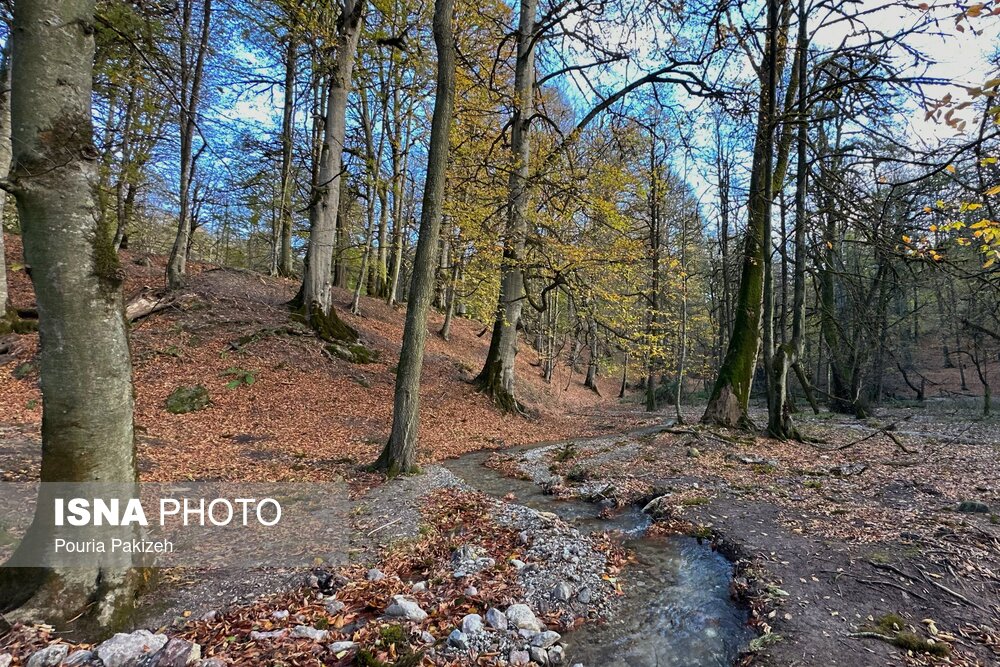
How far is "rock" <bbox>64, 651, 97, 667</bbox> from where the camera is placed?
7.97 feet

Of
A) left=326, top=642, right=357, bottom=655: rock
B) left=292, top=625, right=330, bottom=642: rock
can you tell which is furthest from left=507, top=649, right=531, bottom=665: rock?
left=292, top=625, right=330, bottom=642: rock

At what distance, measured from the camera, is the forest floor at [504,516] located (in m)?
2.90

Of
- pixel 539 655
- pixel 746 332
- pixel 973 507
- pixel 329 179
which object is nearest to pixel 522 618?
pixel 539 655

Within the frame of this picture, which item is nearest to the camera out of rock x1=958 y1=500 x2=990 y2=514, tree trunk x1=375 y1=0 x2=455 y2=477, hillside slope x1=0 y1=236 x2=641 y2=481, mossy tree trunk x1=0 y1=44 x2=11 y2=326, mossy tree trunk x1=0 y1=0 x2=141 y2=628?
mossy tree trunk x1=0 y1=0 x2=141 y2=628

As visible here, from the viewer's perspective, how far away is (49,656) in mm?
2449

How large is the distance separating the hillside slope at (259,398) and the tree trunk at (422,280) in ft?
2.76

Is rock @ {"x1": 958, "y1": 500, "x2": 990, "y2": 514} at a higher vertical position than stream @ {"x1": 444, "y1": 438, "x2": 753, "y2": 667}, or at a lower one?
higher

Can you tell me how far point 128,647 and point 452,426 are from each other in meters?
8.14

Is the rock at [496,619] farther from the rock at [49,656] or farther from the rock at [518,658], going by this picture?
the rock at [49,656]

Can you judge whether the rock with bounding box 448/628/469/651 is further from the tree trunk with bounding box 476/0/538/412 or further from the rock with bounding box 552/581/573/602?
the tree trunk with bounding box 476/0/538/412

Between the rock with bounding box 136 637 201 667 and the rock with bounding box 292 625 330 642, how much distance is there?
54cm

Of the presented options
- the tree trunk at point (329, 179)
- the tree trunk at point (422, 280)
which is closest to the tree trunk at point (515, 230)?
the tree trunk at point (422, 280)

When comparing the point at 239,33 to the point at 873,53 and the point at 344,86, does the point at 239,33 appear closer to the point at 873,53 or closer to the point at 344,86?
the point at 344,86

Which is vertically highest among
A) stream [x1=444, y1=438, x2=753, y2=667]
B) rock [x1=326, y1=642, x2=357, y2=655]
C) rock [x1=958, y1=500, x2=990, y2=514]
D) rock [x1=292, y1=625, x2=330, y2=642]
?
rock [x1=958, y1=500, x2=990, y2=514]
